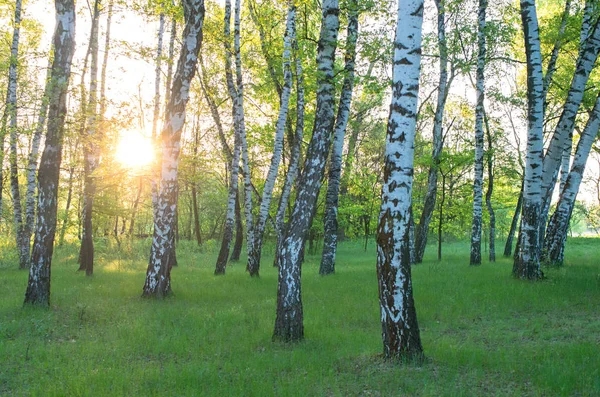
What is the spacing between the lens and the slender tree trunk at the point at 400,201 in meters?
6.16

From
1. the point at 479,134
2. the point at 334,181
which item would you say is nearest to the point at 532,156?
the point at 479,134

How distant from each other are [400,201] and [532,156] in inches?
321

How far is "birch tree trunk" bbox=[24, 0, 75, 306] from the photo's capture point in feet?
35.6

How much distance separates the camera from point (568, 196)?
14.9 metres

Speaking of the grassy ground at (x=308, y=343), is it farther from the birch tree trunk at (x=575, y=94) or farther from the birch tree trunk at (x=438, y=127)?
the birch tree trunk at (x=438, y=127)

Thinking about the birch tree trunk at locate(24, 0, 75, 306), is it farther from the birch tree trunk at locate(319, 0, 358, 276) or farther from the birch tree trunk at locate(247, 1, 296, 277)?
the birch tree trunk at locate(319, 0, 358, 276)

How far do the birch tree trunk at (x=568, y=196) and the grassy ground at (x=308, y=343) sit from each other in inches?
97.9

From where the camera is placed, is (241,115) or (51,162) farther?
(241,115)

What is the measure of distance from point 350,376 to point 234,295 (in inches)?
291

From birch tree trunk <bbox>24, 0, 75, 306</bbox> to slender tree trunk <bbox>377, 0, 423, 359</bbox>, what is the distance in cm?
850

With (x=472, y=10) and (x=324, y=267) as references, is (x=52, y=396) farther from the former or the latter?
(x=472, y=10)

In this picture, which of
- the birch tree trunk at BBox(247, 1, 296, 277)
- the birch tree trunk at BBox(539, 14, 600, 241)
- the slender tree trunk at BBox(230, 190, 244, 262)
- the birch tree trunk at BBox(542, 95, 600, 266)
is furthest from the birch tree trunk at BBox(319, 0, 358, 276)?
the birch tree trunk at BBox(542, 95, 600, 266)

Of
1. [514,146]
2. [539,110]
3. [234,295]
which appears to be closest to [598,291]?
[539,110]

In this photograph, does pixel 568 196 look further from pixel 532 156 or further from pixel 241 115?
pixel 241 115
